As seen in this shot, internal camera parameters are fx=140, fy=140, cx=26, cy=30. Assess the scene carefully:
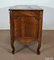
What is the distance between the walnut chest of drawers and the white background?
141cm

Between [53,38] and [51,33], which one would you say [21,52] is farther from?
[51,33]

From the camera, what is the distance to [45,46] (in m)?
3.00

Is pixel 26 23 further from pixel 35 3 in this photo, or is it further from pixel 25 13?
pixel 35 3

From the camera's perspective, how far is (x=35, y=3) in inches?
154

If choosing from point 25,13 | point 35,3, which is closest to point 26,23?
point 25,13

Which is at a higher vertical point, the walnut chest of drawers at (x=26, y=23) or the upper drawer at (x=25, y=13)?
the upper drawer at (x=25, y=13)

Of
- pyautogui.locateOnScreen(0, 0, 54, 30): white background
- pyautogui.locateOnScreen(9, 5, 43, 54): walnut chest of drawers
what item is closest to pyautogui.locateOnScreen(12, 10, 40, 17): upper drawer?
pyautogui.locateOnScreen(9, 5, 43, 54): walnut chest of drawers

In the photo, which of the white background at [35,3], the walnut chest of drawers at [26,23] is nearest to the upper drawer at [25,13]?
the walnut chest of drawers at [26,23]

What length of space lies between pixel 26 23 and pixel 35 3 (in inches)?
58.8

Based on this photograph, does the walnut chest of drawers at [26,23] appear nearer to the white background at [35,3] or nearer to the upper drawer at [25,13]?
the upper drawer at [25,13]

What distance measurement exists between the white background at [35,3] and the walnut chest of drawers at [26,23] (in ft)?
4.63

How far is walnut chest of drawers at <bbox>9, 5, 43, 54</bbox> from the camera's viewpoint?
2499 millimetres

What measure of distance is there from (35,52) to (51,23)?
160cm

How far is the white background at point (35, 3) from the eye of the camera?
3.90m
